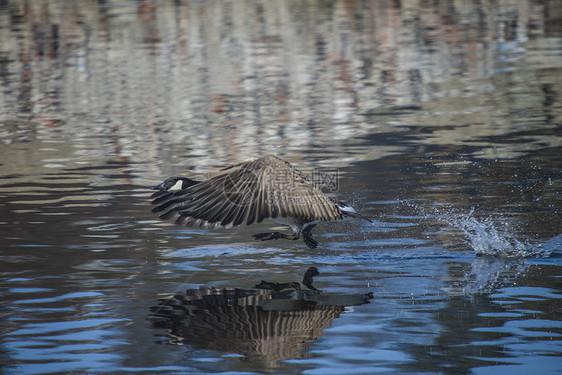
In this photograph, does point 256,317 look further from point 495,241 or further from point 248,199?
point 495,241

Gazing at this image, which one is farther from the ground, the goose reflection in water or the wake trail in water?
the goose reflection in water

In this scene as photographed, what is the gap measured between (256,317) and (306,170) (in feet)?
17.1

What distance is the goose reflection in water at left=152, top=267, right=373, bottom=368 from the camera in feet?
17.8

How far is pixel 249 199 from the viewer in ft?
21.1

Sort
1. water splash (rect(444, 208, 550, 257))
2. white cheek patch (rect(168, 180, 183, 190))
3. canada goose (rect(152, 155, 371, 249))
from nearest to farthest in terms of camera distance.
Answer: canada goose (rect(152, 155, 371, 249)) < white cheek patch (rect(168, 180, 183, 190)) < water splash (rect(444, 208, 550, 257))

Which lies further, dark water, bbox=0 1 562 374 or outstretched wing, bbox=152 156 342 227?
outstretched wing, bbox=152 156 342 227

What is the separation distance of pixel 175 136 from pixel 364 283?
7563mm

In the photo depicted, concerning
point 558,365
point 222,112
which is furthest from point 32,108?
point 558,365

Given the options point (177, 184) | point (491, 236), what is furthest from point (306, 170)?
point (177, 184)

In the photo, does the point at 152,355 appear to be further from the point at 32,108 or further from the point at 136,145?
the point at 32,108

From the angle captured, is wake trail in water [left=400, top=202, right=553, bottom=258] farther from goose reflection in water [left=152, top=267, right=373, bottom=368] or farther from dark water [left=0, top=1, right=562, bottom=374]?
goose reflection in water [left=152, top=267, right=373, bottom=368]

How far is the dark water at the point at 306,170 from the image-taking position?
5.50 meters

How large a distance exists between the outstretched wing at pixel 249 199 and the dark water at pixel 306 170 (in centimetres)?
64

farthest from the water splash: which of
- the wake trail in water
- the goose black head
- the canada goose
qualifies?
the goose black head
